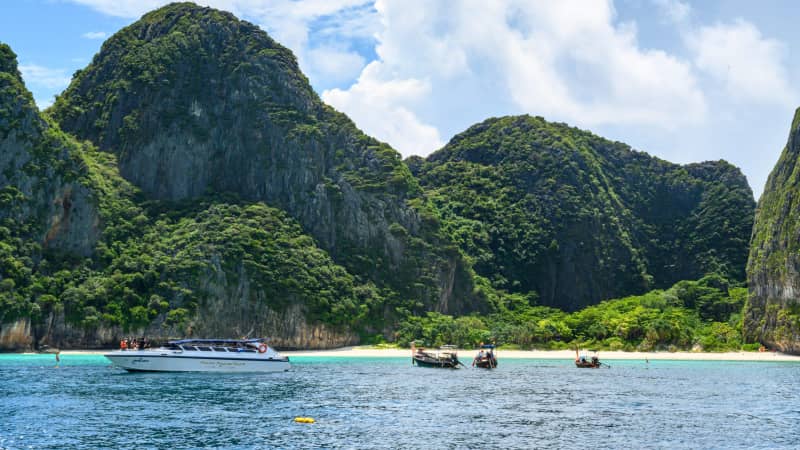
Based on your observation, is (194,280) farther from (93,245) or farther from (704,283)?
(704,283)

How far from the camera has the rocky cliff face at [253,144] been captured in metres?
162

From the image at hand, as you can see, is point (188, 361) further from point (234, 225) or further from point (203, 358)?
point (234, 225)

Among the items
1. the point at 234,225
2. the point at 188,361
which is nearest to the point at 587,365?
the point at 188,361

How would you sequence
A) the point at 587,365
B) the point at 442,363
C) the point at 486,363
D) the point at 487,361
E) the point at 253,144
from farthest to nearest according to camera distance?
1. the point at 253,144
2. the point at 587,365
3. the point at 442,363
4. the point at 486,363
5. the point at 487,361

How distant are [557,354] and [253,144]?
81262 mm

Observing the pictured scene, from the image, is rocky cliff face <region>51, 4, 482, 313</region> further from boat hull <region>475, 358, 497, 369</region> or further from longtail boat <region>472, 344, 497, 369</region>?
boat hull <region>475, 358, 497, 369</region>

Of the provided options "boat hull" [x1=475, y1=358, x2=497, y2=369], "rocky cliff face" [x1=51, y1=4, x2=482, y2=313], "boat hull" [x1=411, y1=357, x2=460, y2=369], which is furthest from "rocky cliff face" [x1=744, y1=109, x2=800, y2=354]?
"rocky cliff face" [x1=51, y1=4, x2=482, y2=313]

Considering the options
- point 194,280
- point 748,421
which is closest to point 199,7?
point 194,280

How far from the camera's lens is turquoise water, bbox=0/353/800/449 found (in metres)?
A: 37.3

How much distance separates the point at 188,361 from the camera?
81.4m

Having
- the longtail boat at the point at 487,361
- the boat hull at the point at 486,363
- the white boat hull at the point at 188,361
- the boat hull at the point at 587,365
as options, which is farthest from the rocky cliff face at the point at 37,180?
the boat hull at the point at 587,365

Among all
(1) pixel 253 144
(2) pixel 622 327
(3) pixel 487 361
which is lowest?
(3) pixel 487 361

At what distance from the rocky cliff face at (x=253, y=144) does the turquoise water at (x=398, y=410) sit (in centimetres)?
8326

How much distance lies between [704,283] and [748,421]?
139 metres
